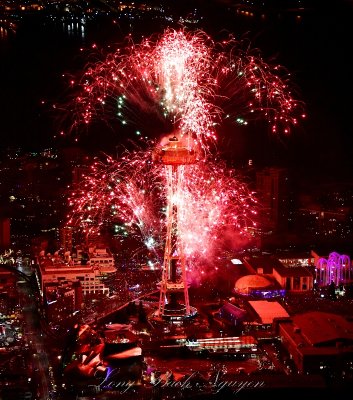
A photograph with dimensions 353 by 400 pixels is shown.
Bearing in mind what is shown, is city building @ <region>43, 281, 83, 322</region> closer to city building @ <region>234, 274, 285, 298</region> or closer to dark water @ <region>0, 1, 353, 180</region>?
city building @ <region>234, 274, 285, 298</region>

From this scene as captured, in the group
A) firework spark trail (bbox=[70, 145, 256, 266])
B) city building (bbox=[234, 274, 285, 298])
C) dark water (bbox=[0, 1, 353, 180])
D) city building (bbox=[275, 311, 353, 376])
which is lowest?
city building (bbox=[275, 311, 353, 376])

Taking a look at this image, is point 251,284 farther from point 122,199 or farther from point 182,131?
point 122,199

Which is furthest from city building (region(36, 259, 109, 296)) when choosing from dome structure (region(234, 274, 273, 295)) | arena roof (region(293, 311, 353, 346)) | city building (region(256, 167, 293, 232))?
city building (region(256, 167, 293, 232))

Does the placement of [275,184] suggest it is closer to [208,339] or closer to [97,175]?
[97,175]

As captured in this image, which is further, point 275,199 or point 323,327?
point 275,199

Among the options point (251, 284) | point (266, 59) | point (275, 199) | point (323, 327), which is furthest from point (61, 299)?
point (266, 59)

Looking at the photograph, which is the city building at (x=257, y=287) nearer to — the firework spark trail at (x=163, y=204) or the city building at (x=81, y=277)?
the firework spark trail at (x=163, y=204)

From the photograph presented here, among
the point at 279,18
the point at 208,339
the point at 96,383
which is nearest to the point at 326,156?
the point at 279,18
